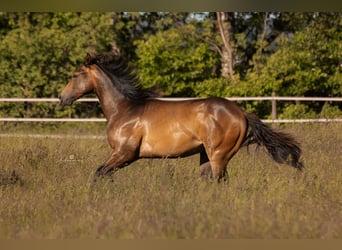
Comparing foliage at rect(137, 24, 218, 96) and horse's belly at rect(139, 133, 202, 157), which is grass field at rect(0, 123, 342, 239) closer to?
horse's belly at rect(139, 133, 202, 157)

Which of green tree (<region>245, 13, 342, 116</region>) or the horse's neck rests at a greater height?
the horse's neck

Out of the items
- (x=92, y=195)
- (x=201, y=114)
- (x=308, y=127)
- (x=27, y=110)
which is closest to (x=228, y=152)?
(x=201, y=114)

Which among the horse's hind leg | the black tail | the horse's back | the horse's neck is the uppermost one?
the horse's neck

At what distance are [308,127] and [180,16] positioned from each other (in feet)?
25.3

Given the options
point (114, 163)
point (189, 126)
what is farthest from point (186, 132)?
point (114, 163)

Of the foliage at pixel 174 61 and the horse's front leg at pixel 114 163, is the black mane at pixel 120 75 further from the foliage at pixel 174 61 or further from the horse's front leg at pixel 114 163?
the foliage at pixel 174 61

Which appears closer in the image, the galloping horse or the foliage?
the galloping horse

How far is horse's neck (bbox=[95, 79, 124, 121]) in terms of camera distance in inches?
282

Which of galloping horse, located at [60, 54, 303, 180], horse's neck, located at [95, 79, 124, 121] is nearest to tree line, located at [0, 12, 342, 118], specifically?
horse's neck, located at [95, 79, 124, 121]

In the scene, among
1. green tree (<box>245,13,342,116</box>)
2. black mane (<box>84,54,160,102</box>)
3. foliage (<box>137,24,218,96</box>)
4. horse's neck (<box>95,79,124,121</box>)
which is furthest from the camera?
foliage (<box>137,24,218,96</box>)

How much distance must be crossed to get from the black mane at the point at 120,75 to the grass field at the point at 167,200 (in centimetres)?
94

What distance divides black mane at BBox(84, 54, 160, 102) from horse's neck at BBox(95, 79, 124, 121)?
0.07m

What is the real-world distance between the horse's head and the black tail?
2.04 metres

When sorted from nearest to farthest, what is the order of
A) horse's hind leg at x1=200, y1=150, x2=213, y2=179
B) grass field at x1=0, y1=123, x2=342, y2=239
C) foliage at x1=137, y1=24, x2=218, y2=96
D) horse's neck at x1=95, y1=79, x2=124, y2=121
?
grass field at x1=0, y1=123, x2=342, y2=239 < horse's hind leg at x1=200, y1=150, x2=213, y2=179 < horse's neck at x1=95, y1=79, x2=124, y2=121 < foliage at x1=137, y1=24, x2=218, y2=96
